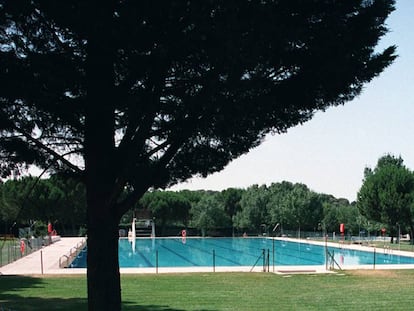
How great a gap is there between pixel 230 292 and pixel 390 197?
29.2m

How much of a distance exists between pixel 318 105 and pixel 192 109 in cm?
190

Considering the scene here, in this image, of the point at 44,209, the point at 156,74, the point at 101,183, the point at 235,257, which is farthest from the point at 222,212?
the point at 156,74

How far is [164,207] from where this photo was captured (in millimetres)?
66062

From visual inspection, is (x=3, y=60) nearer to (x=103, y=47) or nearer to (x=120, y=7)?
(x=103, y=47)

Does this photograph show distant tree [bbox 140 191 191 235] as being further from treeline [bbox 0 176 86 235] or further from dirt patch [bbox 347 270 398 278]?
dirt patch [bbox 347 270 398 278]

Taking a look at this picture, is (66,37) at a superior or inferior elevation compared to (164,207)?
superior

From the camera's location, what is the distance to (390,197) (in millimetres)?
42781

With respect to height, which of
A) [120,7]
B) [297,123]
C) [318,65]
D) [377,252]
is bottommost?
[377,252]

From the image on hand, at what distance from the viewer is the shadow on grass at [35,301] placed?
44.3ft

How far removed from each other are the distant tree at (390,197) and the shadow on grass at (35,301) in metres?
30.1

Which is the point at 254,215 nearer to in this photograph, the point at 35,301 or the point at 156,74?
the point at 35,301

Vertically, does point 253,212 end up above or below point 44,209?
below

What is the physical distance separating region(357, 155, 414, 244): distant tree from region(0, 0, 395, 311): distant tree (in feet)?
120

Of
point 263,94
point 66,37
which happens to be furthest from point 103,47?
point 263,94
